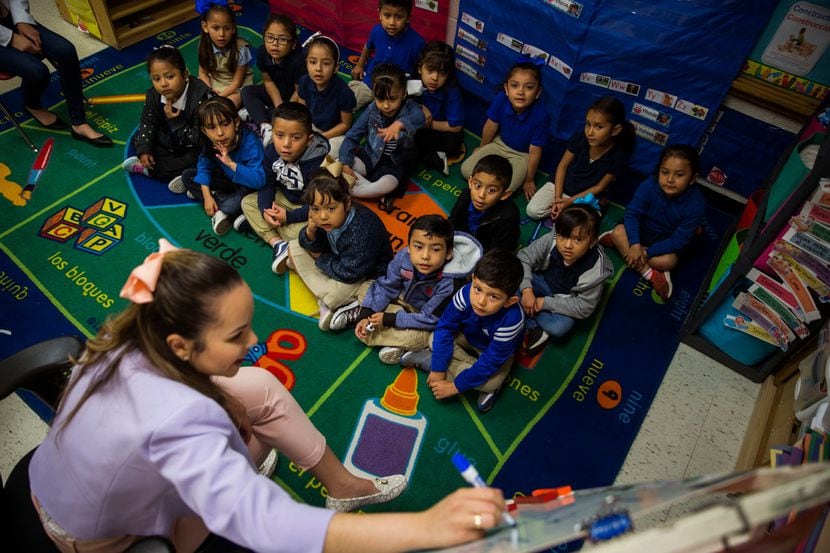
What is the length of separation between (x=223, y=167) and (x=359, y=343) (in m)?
1.26

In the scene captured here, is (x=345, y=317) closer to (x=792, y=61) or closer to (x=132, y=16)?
(x=792, y=61)

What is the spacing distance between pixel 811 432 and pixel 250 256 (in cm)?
245

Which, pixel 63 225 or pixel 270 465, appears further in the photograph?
pixel 63 225

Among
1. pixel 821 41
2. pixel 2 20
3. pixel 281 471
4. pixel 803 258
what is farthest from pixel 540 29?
pixel 2 20

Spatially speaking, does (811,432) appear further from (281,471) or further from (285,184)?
(285,184)

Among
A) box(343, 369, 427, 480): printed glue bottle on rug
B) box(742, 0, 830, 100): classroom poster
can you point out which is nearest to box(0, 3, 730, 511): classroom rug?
box(343, 369, 427, 480): printed glue bottle on rug

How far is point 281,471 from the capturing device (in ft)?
6.61

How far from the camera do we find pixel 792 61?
2455 millimetres

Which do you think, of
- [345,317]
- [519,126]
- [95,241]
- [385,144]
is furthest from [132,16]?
[345,317]

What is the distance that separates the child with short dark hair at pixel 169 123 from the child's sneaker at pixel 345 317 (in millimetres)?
1300

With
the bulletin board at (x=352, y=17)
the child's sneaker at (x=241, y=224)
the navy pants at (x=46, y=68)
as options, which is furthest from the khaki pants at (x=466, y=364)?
the navy pants at (x=46, y=68)

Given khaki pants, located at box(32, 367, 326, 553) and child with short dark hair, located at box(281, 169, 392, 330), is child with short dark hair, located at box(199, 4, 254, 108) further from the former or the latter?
khaki pants, located at box(32, 367, 326, 553)

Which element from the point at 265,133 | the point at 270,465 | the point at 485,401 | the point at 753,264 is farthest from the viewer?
the point at 265,133

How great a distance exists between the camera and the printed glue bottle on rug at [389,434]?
2057 millimetres
